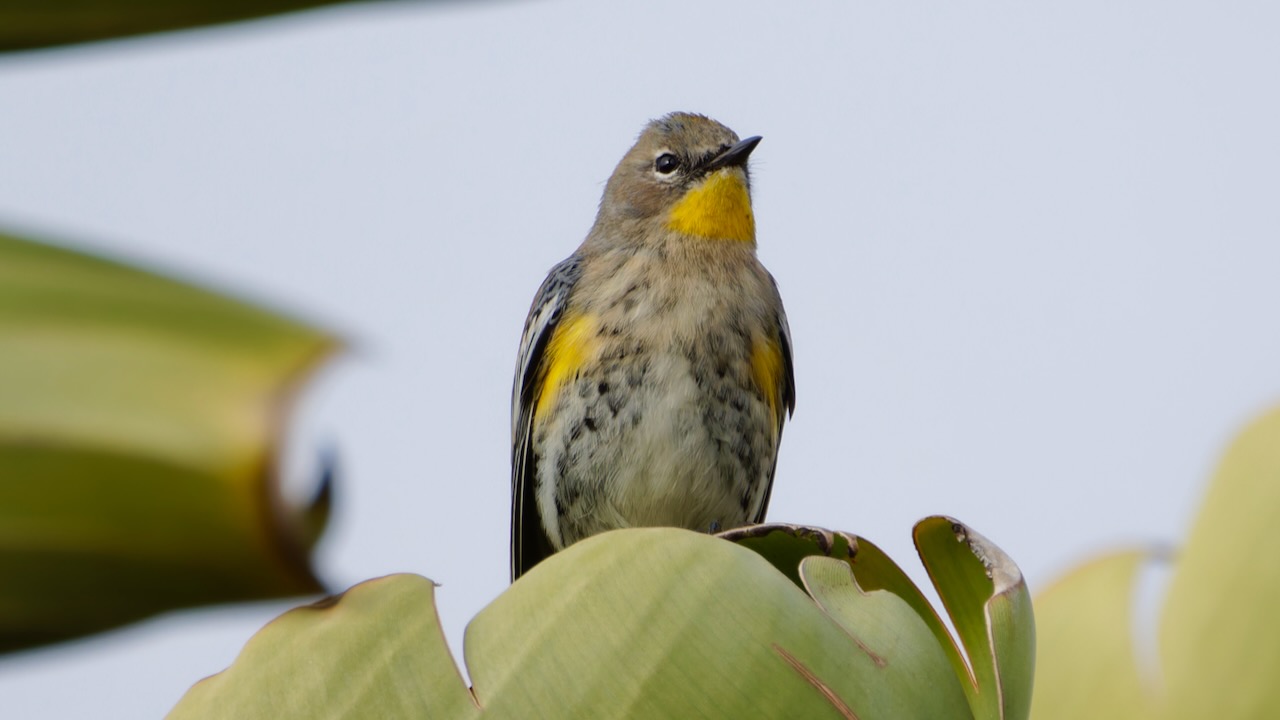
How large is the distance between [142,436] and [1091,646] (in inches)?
92.4

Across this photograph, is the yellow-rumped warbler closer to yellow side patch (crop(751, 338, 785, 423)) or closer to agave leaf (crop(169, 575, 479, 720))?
yellow side patch (crop(751, 338, 785, 423))

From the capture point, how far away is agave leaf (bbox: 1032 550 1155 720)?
2.76 meters

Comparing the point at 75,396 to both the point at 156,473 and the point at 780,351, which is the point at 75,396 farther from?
the point at 780,351

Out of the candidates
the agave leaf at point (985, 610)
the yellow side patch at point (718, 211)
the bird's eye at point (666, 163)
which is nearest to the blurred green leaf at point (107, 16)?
the agave leaf at point (985, 610)

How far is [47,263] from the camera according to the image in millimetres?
1079

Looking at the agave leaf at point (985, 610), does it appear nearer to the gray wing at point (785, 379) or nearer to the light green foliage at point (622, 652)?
the light green foliage at point (622, 652)

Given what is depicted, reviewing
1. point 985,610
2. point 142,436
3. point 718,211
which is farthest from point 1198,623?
point 718,211

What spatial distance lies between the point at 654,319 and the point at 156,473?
16.8ft

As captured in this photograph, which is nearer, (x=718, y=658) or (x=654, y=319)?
(x=718, y=658)

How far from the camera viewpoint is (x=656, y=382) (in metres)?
5.95

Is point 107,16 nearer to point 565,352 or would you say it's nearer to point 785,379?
point 565,352

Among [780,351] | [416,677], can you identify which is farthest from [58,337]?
[780,351]

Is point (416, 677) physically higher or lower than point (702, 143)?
lower

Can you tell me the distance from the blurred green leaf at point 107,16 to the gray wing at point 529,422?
5130 mm
